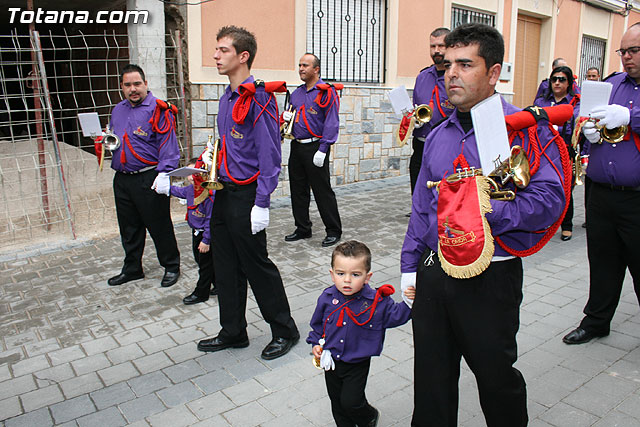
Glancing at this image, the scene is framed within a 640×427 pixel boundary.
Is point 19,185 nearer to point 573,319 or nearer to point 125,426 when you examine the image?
point 125,426

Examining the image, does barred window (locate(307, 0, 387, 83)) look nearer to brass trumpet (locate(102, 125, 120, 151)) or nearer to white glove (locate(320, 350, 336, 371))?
brass trumpet (locate(102, 125, 120, 151))

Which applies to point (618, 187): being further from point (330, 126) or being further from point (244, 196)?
point (330, 126)

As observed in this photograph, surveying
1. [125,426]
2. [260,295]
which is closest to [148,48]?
[260,295]

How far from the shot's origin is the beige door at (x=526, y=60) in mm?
14422

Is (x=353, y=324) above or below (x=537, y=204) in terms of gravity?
below

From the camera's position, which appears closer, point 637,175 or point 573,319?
point 637,175

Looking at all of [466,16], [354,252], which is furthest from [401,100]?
[466,16]

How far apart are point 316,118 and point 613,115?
3763 mm


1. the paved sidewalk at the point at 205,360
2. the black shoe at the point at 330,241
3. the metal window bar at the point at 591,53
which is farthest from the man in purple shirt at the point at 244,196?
the metal window bar at the point at 591,53

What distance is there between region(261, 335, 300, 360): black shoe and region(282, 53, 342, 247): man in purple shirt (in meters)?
2.67

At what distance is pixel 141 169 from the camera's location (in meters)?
5.30

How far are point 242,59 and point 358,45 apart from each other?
23.4 ft

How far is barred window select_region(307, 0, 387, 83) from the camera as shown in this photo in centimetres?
974

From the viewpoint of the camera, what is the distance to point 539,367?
3.72 m
